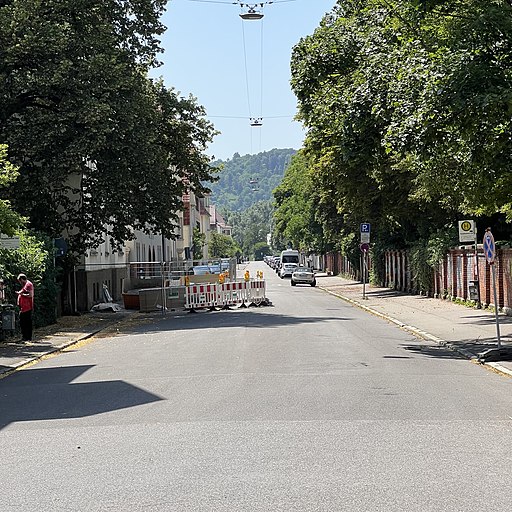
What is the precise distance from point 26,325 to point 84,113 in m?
7.77

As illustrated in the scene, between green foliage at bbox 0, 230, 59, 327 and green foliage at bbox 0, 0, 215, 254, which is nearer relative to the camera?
green foliage at bbox 0, 230, 59, 327

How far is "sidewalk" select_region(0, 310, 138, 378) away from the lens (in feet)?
62.1

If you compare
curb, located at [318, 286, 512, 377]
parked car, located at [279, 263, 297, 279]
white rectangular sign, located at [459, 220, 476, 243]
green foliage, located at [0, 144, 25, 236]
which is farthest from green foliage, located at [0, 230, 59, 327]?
parked car, located at [279, 263, 297, 279]

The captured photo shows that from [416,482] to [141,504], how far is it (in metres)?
2.18

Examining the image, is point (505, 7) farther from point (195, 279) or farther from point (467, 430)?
point (195, 279)

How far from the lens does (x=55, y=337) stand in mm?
24719

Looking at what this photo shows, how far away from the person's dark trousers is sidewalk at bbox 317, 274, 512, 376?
10161 millimetres

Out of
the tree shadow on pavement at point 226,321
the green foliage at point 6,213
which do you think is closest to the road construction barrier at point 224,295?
the tree shadow on pavement at point 226,321

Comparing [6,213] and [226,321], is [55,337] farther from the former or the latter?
[6,213]

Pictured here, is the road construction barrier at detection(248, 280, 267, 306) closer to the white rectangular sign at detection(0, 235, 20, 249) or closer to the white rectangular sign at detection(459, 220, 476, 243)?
the white rectangular sign at detection(459, 220, 476, 243)

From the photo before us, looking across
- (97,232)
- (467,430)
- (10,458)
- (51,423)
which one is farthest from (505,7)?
(97,232)

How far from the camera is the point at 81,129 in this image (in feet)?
94.2

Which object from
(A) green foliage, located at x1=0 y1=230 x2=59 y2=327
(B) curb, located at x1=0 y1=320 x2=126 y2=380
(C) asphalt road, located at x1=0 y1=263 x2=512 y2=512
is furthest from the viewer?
(A) green foliage, located at x1=0 y1=230 x2=59 y2=327

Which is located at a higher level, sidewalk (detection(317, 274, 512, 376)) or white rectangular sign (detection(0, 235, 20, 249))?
white rectangular sign (detection(0, 235, 20, 249))
